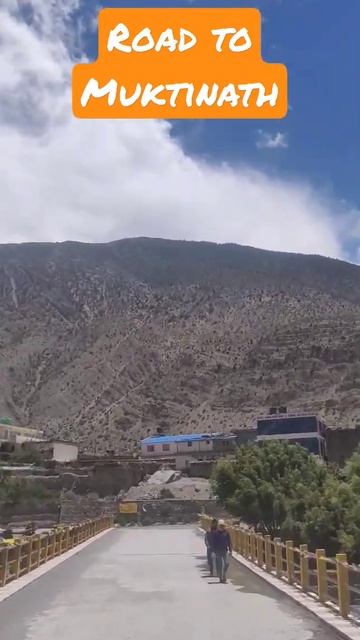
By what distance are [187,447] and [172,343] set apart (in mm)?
42752

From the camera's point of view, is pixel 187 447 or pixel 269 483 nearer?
pixel 269 483

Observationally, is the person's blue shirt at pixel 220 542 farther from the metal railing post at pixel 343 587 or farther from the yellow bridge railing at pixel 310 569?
the metal railing post at pixel 343 587

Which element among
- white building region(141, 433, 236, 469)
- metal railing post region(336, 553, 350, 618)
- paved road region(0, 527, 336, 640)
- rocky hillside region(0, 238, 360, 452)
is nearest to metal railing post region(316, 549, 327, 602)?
paved road region(0, 527, 336, 640)

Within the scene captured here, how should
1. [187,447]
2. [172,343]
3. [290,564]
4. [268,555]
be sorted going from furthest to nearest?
[172,343] → [187,447] → [268,555] → [290,564]

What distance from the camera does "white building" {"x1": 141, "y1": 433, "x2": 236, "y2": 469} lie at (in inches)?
3046

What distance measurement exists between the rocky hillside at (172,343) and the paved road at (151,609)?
7439 cm

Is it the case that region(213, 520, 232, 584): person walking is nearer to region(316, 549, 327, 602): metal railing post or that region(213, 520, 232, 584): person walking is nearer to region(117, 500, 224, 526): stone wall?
region(316, 549, 327, 602): metal railing post

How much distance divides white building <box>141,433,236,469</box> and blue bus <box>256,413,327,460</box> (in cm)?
553

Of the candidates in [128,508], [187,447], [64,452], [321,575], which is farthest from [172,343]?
[321,575]

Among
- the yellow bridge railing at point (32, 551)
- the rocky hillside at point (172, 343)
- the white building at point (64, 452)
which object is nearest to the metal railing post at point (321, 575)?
the yellow bridge railing at point (32, 551)

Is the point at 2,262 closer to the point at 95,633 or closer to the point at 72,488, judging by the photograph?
the point at 72,488

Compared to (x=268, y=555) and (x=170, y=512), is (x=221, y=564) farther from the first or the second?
(x=170, y=512)

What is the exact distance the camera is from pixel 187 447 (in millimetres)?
81000

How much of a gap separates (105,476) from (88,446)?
1067 inches
